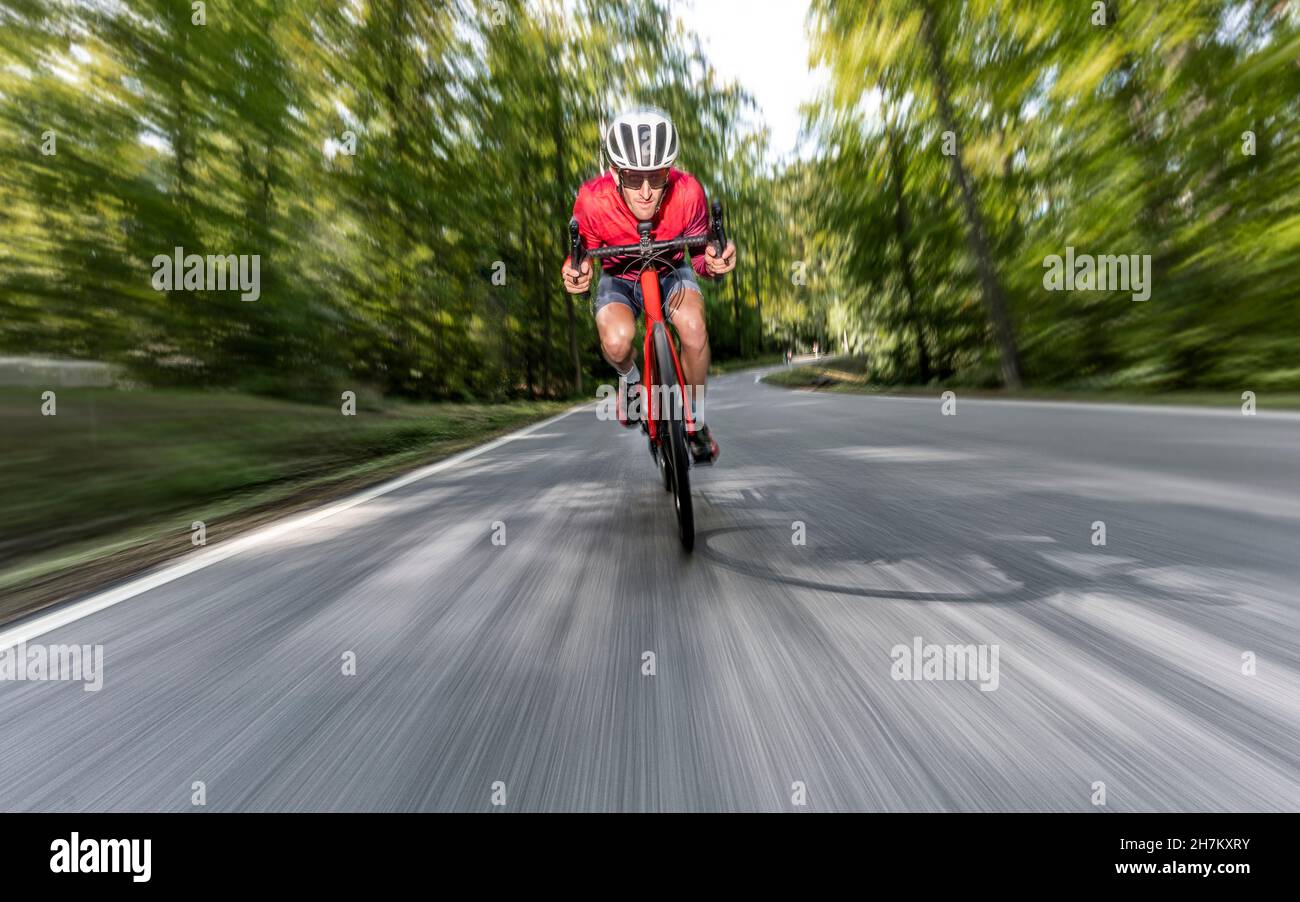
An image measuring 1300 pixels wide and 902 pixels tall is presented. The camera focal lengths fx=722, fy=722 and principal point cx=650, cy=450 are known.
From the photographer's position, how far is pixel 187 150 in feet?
34.0

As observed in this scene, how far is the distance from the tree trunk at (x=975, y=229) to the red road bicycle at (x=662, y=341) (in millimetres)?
18609

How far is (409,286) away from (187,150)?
32.1 ft

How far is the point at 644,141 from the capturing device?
4.20 metres

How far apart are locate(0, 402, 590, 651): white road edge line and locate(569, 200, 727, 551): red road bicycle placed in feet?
8.83

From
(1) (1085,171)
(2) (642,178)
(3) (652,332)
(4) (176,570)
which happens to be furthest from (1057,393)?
(4) (176,570)

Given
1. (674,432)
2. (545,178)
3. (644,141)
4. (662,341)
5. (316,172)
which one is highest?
(545,178)

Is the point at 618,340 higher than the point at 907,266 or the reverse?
the reverse

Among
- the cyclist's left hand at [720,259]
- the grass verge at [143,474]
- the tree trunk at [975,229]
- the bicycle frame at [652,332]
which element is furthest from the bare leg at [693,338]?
the tree trunk at [975,229]

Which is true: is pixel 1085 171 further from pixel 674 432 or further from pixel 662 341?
pixel 674 432

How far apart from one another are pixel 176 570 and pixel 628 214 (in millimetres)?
3401

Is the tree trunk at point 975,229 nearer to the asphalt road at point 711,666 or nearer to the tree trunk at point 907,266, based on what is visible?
the tree trunk at point 907,266

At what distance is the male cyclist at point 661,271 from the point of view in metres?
4.62

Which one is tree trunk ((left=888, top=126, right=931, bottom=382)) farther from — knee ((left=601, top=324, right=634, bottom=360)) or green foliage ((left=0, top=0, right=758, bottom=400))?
knee ((left=601, top=324, right=634, bottom=360))
